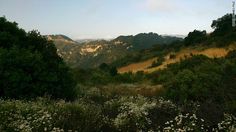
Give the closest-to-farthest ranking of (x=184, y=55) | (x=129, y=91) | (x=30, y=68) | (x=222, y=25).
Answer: (x=30, y=68)
(x=129, y=91)
(x=184, y=55)
(x=222, y=25)

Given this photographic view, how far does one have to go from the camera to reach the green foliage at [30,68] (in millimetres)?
18188

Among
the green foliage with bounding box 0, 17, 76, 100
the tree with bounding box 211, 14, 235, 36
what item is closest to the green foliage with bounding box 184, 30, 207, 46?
the tree with bounding box 211, 14, 235, 36

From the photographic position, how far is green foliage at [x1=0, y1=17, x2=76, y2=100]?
1819 centimetres

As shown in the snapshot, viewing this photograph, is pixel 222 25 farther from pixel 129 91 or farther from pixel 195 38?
pixel 129 91

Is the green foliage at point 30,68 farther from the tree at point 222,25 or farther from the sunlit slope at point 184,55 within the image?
the tree at point 222,25

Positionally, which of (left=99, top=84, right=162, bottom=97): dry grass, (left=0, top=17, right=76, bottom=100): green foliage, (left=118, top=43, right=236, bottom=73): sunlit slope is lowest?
(left=118, top=43, right=236, bottom=73): sunlit slope

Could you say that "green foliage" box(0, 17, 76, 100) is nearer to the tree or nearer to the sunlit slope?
the sunlit slope

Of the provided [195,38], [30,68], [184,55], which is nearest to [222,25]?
[195,38]

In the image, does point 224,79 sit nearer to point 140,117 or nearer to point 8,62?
point 8,62

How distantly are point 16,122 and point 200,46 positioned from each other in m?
65.8

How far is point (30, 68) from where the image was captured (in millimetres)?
18969

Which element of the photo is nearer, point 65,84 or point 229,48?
point 65,84

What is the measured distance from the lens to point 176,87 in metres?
23.7

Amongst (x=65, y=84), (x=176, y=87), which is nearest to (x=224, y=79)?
(x=176, y=87)
